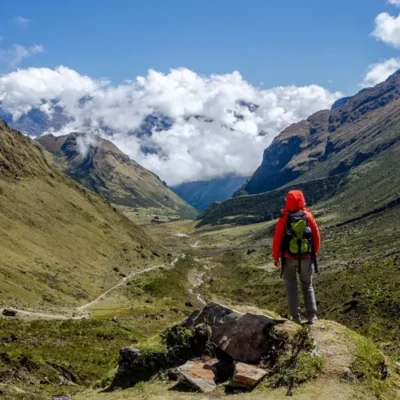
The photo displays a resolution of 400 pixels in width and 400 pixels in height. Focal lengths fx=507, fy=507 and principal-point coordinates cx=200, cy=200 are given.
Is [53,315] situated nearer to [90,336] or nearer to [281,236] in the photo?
[90,336]

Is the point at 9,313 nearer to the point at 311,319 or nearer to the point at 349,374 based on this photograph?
the point at 311,319

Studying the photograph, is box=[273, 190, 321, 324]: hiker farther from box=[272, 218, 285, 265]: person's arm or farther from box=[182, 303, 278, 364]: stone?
box=[182, 303, 278, 364]: stone

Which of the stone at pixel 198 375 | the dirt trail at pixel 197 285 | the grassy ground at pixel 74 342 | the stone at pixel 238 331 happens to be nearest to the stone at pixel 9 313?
the grassy ground at pixel 74 342

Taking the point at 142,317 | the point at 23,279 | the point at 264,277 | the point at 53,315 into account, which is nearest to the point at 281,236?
the point at 53,315

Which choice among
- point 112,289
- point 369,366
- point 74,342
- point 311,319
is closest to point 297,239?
Answer: point 311,319

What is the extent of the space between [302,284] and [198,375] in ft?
19.1

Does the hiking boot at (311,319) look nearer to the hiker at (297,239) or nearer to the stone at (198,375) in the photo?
the hiker at (297,239)

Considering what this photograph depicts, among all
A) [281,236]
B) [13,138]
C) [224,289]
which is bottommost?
[224,289]

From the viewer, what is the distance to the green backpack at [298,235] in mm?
20359

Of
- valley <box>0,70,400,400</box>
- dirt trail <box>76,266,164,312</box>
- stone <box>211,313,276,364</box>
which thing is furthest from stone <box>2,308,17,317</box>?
stone <box>211,313,276,364</box>

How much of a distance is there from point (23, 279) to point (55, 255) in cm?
2930

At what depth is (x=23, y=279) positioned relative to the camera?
9994 cm

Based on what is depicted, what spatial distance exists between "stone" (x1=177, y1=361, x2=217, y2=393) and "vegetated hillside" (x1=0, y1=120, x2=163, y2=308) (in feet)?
222

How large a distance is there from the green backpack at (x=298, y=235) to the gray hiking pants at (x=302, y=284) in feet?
1.74
